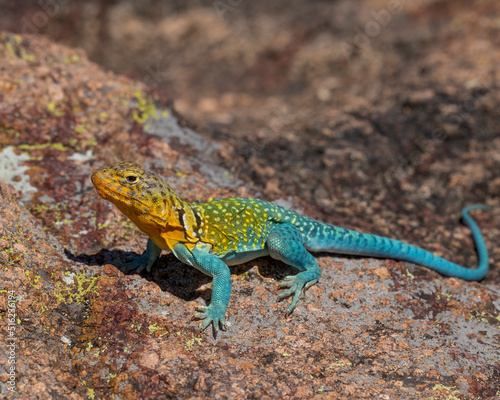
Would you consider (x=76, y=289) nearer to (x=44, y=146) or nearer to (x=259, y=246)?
(x=259, y=246)

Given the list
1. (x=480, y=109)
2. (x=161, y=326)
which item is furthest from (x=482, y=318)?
(x=480, y=109)

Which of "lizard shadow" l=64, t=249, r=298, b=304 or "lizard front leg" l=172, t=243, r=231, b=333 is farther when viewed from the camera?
"lizard shadow" l=64, t=249, r=298, b=304

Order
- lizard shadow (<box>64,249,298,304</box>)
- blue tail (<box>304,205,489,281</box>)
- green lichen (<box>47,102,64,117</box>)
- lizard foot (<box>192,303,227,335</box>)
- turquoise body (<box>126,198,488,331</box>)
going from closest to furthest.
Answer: lizard foot (<box>192,303,227,335</box>) < turquoise body (<box>126,198,488,331</box>) < lizard shadow (<box>64,249,298,304</box>) < blue tail (<box>304,205,489,281</box>) < green lichen (<box>47,102,64,117</box>)

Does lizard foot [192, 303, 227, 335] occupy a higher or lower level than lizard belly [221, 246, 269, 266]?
lower

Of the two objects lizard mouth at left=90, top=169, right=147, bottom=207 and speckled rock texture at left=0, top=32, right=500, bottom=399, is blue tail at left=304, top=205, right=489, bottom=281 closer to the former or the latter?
speckled rock texture at left=0, top=32, right=500, bottom=399

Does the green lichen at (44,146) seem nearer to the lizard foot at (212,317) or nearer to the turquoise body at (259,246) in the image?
the turquoise body at (259,246)

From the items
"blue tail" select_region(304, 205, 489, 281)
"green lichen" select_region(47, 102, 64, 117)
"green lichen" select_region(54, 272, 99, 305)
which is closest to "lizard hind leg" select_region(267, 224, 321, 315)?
"blue tail" select_region(304, 205, 489, 281)

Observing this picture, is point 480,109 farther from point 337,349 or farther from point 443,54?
point 337,349
